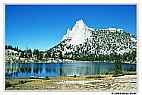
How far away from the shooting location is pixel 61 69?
2914 mm

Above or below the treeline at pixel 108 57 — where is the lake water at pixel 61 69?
below

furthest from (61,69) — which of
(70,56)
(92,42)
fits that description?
(92,42)

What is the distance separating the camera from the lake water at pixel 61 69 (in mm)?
2908

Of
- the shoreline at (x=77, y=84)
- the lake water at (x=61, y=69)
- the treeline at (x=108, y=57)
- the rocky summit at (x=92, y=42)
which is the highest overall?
the rocky summit at (x=92, y=42)

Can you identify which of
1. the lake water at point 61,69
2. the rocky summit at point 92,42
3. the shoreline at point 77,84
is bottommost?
the shoreline at point 77,84

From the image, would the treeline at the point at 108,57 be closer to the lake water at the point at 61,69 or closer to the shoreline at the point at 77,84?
the lake water at the point at 61,69

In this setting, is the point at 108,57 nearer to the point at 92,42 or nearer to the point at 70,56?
the point at 92,42

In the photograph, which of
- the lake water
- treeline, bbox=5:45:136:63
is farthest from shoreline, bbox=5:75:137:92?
treeline, bbox=5:45:136:63

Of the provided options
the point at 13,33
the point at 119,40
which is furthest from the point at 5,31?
the point at 119,40

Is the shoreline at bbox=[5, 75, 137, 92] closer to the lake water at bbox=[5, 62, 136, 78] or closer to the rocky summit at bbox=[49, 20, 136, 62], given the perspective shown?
the lake water at bbox=[5, 62, 136, 78]

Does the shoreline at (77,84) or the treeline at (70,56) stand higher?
the treeline at (70,56)

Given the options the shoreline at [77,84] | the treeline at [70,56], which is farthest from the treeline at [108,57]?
the shoreline at [77,84]

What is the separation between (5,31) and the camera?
9.54ft

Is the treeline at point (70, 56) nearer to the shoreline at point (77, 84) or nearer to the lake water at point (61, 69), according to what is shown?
the lake water at point (61, 69)
